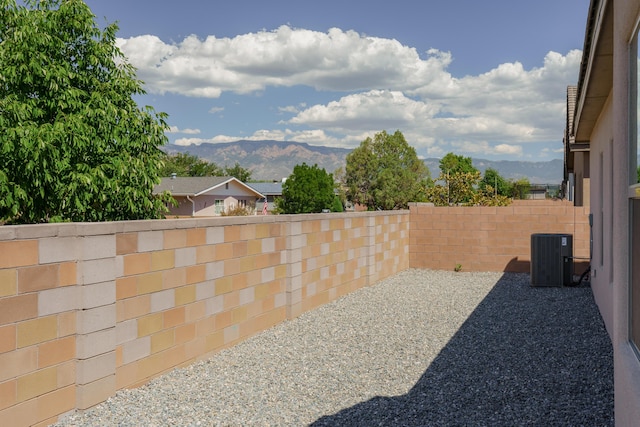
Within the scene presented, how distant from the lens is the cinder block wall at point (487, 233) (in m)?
15.2

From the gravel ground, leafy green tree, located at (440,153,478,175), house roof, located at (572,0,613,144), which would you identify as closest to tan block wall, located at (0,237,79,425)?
the gravel ground

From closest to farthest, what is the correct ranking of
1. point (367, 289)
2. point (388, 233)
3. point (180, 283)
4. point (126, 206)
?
1. point (180, 283)
2. point (367, 289)
3. point (126, 206)
4. point (388, 233)

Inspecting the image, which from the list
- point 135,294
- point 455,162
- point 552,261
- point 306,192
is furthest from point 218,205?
point 455,162

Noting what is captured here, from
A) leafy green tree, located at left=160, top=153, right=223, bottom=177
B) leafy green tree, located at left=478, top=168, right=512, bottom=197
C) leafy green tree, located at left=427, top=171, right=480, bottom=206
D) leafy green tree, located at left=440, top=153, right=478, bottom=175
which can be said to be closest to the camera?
leafy green tree, located at left=427, top=171, right=480, bottom=206

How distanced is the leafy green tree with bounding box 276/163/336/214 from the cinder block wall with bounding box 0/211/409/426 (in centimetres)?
5241

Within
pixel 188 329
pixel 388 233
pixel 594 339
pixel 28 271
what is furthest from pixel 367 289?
pixel 28 271

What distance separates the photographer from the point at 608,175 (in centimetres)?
818

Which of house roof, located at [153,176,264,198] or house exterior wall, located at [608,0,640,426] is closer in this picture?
house exterior wall, located at [608,0,640,426]

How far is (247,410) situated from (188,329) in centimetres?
170

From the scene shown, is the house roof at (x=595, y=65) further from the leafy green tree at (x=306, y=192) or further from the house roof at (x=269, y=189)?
the house roof at (x=269, y=189)

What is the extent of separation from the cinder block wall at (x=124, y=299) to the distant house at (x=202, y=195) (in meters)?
41.0

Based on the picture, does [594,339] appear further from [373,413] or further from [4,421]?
[4,421]

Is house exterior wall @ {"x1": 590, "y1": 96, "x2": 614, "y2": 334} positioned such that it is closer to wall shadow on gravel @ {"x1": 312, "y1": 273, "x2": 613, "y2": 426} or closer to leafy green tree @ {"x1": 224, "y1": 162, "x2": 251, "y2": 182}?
wall shadow on gravel @ {"x1": 312, "y1": 273, "x2": 613, "y2": 426}

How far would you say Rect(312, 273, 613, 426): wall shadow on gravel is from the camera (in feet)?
16.4
